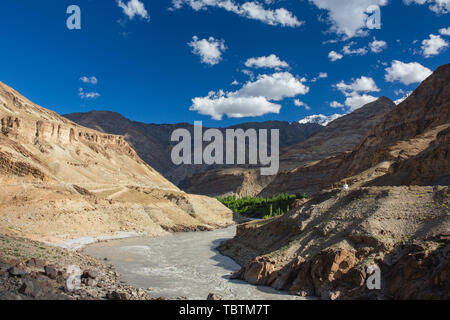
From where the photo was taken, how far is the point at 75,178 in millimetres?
59875

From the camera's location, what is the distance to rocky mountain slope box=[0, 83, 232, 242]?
39.7 meters

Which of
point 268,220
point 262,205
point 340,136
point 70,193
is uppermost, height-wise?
point 340,136

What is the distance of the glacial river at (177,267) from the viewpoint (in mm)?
19469

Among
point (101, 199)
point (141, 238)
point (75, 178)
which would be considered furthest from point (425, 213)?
point (75, 178)

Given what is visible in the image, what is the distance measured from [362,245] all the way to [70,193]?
4198cm

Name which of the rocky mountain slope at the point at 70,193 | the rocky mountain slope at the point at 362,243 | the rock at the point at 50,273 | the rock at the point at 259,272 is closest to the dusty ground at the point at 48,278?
the rock at the point at 50,273

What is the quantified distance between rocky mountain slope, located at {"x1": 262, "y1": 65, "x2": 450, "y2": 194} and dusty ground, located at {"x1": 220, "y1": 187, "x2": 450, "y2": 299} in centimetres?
1419

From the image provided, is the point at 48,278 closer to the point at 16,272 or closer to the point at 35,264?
the point at 16,272

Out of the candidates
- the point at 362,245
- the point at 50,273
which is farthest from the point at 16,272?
the point at 362,245

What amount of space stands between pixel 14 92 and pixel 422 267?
98.5 m

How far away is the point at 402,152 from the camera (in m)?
45.7

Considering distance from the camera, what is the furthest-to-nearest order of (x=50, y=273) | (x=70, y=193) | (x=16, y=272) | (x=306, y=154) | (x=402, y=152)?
(x=306, y=154) → (x=70, y=193) → (x=402, y=152) → (x=50, y=273) → (x=16, y=272)

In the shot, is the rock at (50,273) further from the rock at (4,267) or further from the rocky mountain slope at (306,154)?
the rocky mountain slope at (306,154)
